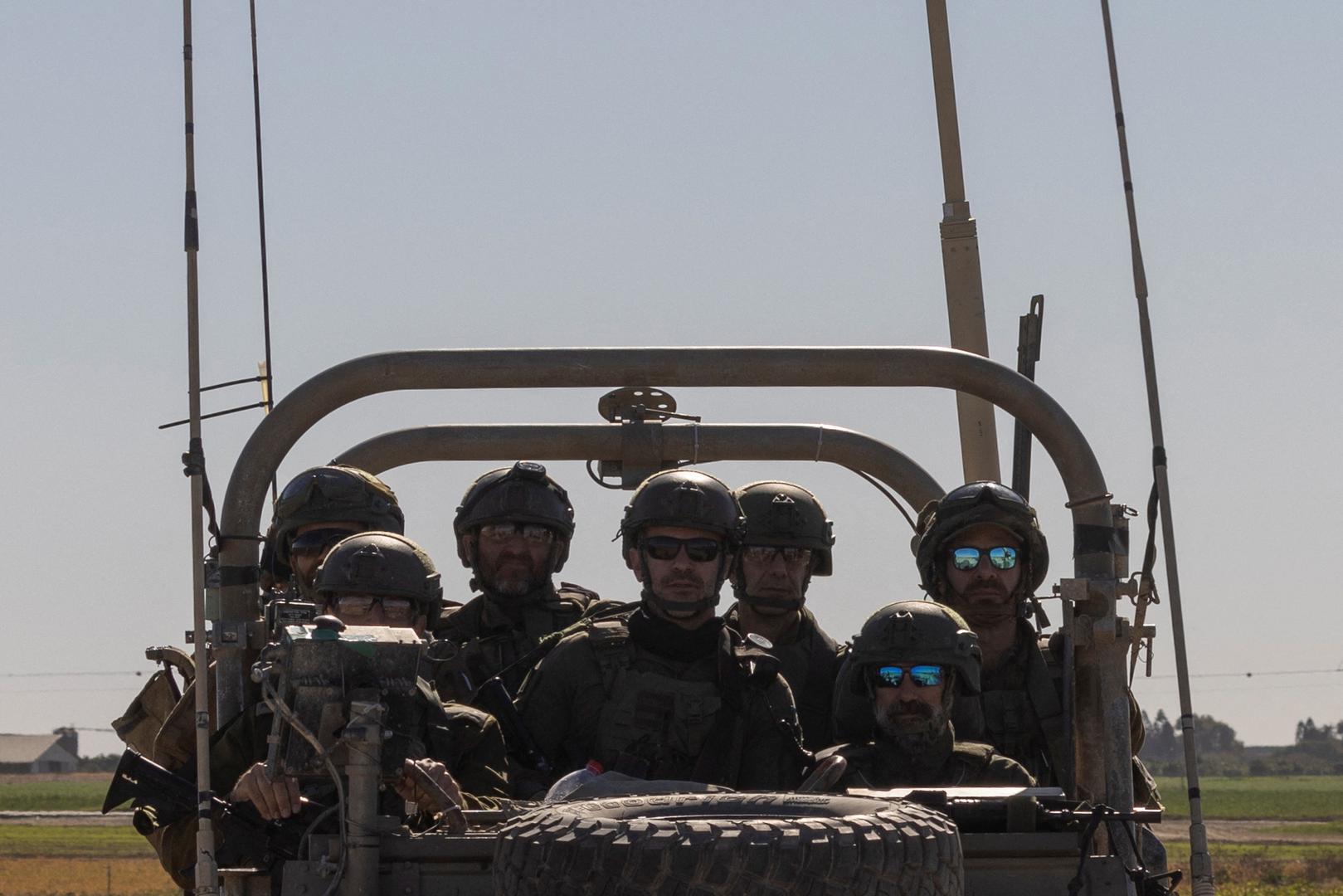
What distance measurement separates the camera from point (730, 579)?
845 cm

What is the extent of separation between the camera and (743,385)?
7.14m

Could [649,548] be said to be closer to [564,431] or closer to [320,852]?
[320,852]

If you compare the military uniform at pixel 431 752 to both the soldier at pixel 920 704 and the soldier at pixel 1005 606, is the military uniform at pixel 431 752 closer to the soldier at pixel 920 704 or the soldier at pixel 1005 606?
the soldier at pixel 920 704

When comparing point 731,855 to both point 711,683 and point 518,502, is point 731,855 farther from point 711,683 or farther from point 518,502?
point 518,502

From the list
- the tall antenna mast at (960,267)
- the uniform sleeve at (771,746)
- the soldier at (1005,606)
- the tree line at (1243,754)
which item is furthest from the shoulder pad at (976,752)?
the tree line at (1243,754)

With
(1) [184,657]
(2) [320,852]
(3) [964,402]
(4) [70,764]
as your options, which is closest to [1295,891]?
(3) [964,402]

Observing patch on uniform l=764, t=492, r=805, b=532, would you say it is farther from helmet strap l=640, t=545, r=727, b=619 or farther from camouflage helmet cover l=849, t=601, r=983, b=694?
camouflage helmet cover l=849, t=601, r=983, b=694

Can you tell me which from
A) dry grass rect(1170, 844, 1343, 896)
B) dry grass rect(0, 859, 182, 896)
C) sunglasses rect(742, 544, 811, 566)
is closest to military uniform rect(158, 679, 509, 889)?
sunglasses rect(742, 544, 811, 566)

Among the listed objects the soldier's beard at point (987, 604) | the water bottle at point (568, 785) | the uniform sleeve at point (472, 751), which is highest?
the soldier's beard at point (987, 604)

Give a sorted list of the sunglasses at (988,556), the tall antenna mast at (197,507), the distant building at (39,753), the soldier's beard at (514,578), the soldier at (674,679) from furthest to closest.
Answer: the distant building at (39,753) → the soldier's beard at (514,578) → the sunglasses at (988,556) → the soldier at (674,679) → the tall antenna mast at (197,507)

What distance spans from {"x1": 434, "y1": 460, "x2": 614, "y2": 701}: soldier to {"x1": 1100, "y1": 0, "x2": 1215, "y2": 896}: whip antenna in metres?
2.74

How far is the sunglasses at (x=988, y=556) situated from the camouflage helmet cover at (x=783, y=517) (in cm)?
100

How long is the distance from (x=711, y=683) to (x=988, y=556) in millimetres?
1352

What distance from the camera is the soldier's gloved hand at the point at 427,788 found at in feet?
17.3
